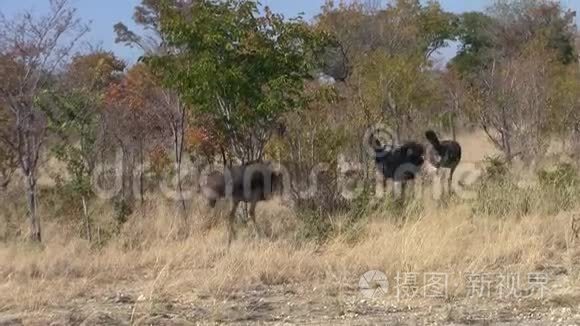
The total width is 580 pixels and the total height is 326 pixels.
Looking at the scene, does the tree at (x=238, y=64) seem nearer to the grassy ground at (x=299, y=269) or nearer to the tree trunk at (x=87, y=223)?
the grassy ground at (x=299, y=269)

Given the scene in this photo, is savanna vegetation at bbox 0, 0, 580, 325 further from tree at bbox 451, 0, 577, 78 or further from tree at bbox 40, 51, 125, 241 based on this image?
tree at bbox 451, 0, 577, 78

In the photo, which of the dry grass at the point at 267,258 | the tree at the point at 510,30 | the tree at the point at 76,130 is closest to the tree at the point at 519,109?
the dry grass at the point at 267,258

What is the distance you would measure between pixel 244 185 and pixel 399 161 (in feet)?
8.82

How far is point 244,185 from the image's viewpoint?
38.2 ft

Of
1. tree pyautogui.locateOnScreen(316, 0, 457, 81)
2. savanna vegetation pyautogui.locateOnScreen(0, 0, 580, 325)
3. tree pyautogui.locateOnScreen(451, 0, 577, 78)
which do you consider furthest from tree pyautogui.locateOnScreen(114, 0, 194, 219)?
tree pyautogui.locateOnScreen(451, 0, 577, 78)

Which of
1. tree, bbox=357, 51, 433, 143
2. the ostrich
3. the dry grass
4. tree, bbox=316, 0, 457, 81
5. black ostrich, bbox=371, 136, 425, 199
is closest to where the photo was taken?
the dry grass

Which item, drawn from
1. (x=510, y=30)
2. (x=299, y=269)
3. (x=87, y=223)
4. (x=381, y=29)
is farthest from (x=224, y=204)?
(x=510, y=30)

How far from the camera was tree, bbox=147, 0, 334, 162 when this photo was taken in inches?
464

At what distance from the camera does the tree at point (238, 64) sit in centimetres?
1180

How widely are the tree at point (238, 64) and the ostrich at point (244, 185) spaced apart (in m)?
0.70

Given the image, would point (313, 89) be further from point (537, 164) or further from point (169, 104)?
point (537, 164)

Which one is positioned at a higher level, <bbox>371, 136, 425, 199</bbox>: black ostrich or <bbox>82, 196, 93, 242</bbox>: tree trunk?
<bbox>371, 136, 425, 199</bbox>: black ostrich

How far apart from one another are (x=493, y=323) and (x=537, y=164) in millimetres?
9320

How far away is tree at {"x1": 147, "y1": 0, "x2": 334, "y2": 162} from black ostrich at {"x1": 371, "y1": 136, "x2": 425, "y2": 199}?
1743 mm
